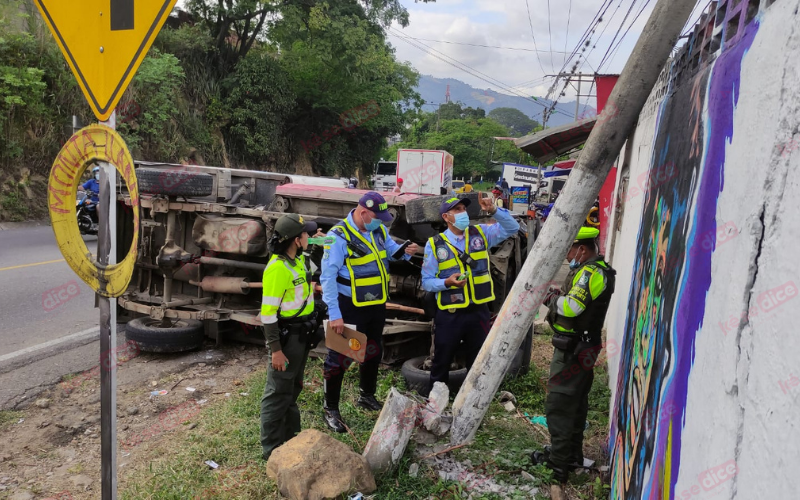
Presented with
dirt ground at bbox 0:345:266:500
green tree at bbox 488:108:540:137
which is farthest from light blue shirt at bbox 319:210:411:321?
green tree at bbox 488:108:540:137

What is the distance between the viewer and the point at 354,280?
5.00m

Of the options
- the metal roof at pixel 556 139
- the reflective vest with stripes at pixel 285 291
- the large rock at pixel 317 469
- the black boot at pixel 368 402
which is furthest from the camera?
the metal roof at pixel 556 139

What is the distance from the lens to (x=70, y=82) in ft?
59.5

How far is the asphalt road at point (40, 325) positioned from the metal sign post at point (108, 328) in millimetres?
3098

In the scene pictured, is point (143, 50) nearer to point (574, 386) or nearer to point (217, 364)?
point (574, 386)

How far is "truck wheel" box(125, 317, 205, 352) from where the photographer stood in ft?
20.1

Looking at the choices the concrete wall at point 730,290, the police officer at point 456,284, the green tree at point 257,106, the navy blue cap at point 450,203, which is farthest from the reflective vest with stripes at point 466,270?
the green tree at point 257,106

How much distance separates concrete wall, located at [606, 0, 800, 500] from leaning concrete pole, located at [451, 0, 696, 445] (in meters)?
→ 0.74

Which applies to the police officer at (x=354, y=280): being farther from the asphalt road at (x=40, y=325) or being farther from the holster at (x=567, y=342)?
the asphalt road at (x=40, y=325)

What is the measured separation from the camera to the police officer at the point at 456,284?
5039mm

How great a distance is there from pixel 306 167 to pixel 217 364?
2657 centimetres

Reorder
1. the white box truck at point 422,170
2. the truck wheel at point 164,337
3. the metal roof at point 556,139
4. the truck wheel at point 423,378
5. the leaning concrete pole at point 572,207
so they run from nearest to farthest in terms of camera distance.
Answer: the leaning concrete pole at point 572,207
the truck wheel at point 423,378
the truck wheel at point 164,337
the metal roof at point 556,139
the white box truck at point 422,170

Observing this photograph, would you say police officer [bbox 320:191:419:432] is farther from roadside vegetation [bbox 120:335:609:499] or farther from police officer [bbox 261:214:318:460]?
police officer [bbox 261:214:318:460]

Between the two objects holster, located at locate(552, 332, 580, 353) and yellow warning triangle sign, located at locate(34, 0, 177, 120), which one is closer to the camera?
yellow warning triangle sign, located at locate(34, 0, 177, 120)
